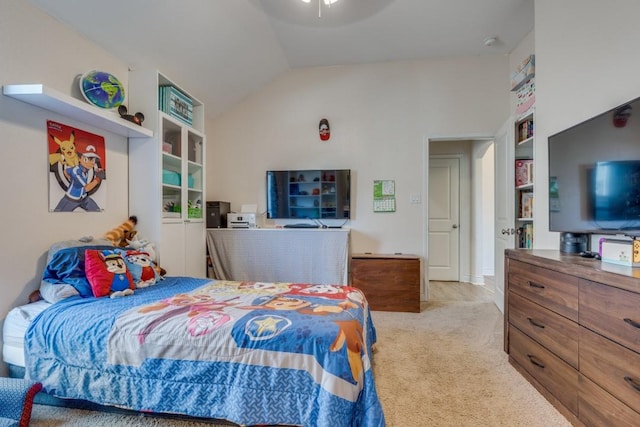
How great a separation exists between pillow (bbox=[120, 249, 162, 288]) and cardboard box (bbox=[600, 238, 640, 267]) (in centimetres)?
282

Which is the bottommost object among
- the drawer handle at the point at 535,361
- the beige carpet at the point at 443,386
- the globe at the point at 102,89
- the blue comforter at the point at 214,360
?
the beige carpet at the point at 443,386

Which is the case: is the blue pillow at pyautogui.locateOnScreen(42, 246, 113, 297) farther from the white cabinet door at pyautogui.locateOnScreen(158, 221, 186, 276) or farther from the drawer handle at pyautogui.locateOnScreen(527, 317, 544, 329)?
the drawer handle at pyautogui.locateOnScreen(527, 317, 544, 329)

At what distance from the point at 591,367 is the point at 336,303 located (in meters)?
1.24

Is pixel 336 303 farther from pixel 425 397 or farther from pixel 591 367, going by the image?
pixel 591 367

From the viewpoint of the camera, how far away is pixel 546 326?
5.63 feet

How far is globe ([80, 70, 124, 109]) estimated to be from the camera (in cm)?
215

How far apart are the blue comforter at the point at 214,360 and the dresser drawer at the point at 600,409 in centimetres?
99

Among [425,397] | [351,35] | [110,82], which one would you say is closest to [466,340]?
[425,397]

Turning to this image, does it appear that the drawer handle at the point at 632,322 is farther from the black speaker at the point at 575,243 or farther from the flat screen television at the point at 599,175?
the black speaker at the point at 575,243

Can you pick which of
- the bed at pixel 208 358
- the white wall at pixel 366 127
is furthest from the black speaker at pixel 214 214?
the bed at pixel 208 358

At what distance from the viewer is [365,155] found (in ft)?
12.5

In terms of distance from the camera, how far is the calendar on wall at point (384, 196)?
3746 mm

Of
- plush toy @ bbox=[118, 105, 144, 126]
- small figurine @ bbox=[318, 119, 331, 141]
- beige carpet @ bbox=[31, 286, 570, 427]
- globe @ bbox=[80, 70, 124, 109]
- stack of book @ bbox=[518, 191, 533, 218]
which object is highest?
small figurine @ bbox=[318, 119, 331, 141]

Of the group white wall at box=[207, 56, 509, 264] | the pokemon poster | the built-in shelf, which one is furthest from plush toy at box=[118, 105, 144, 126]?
white wall at box=[207, 56, 509, 264]
